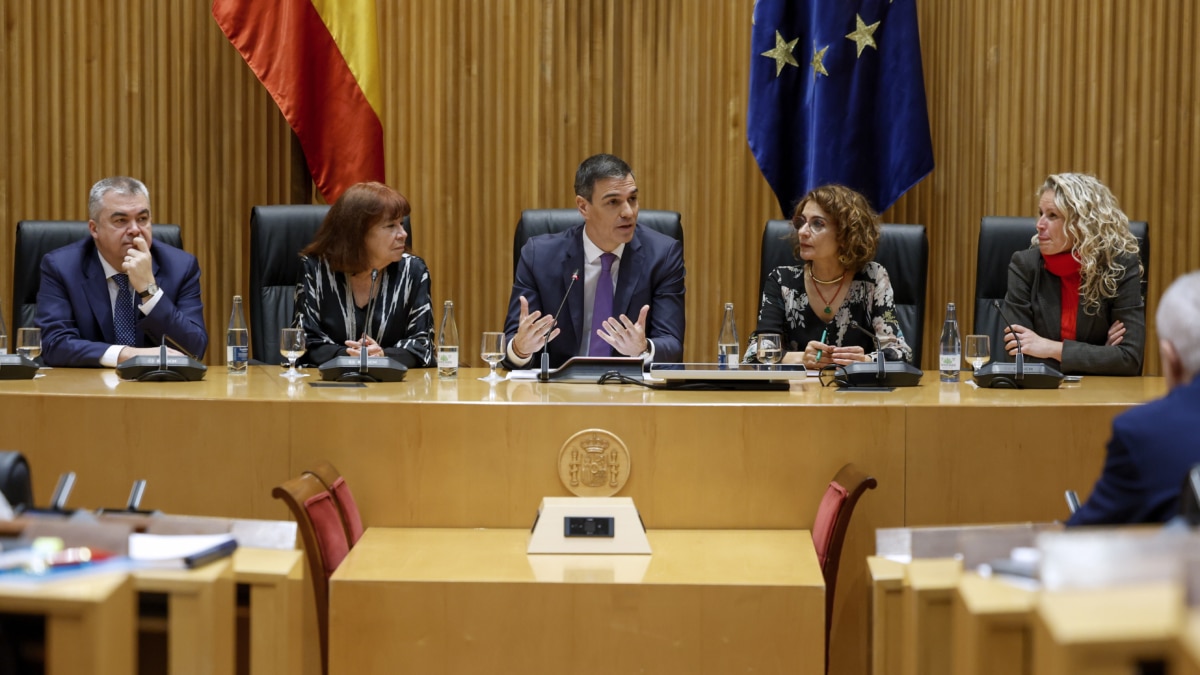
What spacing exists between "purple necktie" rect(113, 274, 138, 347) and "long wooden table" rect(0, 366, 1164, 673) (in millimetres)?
1188

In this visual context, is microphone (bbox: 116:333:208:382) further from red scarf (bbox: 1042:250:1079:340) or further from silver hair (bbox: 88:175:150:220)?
red scarf (bbox: 1042:250:1079:340)

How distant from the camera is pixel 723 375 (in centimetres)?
273

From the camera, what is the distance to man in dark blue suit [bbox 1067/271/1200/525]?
1445mm

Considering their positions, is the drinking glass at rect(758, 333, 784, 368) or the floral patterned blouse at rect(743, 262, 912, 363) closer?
the drinking glass at rect(758, 333, 784, 368)

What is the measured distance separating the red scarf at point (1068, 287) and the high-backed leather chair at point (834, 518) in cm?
148

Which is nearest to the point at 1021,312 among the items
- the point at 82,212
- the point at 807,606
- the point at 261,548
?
the point at 807,606

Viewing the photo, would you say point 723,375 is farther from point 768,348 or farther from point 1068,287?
point 1068,287

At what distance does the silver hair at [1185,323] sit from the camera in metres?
1.51

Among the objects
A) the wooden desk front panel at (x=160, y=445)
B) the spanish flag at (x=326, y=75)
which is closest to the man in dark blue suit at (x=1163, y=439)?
the wooden desk front panel at (x=160, y=445)

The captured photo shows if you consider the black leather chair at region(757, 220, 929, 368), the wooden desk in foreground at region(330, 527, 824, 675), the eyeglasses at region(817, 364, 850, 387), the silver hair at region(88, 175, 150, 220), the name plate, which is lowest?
the wooden desk in foreground at region(330, 527, 824, 675)

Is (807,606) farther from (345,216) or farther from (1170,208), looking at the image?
(1170,208)

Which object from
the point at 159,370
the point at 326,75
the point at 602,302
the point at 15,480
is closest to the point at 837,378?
the point at 602,302

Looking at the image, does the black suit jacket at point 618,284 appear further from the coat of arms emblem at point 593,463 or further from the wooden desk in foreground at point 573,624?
the wooden desk in foreground at point 573,624

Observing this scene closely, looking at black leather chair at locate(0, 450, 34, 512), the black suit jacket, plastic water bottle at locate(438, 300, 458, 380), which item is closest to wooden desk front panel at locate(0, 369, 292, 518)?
plastic water bottle at locate(438, 300, 458, 380)
